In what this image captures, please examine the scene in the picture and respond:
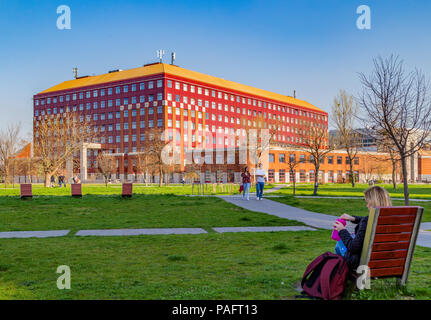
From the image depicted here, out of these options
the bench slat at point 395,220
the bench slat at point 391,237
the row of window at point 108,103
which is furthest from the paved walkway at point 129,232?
the row of window at point 108,103

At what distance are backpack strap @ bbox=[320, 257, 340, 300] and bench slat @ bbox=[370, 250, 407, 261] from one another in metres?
0.38

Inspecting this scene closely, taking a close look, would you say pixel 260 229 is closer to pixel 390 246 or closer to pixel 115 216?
pixel 115 216

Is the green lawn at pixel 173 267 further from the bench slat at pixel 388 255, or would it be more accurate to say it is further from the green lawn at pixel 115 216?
the green lawn at pixel 115 216

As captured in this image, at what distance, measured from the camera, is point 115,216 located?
14.5m

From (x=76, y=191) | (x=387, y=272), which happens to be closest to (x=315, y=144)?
(x=76, y=191)

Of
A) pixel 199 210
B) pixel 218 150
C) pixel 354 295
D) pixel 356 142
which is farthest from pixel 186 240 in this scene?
pixel 218 150

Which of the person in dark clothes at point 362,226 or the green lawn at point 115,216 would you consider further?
the green lawn at point 115,216

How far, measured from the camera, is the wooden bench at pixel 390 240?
4512 millimetres

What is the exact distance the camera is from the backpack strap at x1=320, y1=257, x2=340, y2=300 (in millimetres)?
4508

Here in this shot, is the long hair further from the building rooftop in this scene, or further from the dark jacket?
the building rooftop

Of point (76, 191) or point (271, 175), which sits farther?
point (271, 175)

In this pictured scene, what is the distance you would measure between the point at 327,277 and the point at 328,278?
2cm

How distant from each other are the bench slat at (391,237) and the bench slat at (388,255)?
0.15 meters
